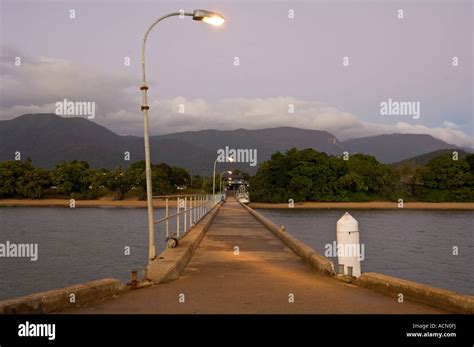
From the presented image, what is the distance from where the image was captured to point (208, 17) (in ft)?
32.3

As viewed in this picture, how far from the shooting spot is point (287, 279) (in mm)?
9023

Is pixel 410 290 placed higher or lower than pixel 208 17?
lower

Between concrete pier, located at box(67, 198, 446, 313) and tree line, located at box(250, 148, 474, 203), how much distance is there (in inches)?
2948

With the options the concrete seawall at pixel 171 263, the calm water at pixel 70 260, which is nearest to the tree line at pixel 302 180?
the calm water at pixel 70 260

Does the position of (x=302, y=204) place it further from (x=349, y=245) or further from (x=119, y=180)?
(x=349, y=245)

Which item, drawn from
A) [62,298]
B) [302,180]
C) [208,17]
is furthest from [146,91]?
[302,180]

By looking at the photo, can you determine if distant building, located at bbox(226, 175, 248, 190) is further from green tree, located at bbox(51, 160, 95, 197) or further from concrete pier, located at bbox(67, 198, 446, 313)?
concrete pier, located at bbox(67, 198, 446, 313)

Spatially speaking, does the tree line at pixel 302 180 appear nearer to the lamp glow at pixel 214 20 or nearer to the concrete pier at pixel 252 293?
the concrete pier at pixel 252 293

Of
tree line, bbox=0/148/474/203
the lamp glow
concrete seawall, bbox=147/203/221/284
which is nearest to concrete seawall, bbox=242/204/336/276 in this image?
concrete seawall, bbox=147/203/221/284

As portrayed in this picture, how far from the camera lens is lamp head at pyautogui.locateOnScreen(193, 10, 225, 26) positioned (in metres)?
9.77

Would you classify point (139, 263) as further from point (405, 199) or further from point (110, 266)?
point (405, 199)

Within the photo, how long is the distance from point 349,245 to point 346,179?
261 feet

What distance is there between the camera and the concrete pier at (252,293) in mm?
6422

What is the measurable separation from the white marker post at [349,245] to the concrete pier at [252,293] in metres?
0.37
